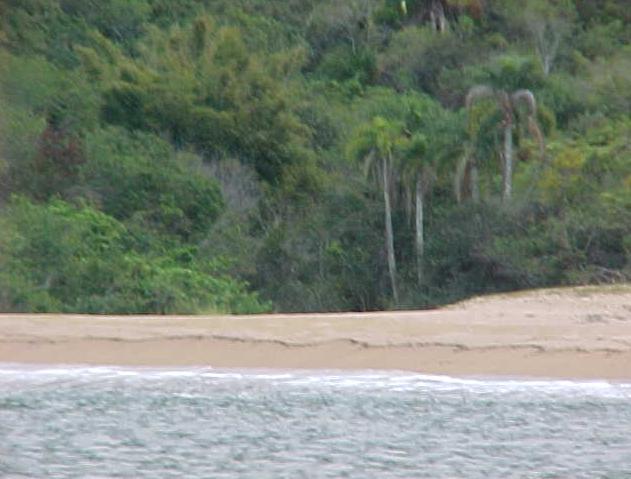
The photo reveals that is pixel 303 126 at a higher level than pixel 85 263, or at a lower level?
higher

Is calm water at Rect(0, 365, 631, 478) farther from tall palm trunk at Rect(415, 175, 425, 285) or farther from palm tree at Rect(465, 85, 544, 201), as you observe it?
palm tree at Rect(465, 85, 544, 201)

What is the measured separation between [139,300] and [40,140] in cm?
658

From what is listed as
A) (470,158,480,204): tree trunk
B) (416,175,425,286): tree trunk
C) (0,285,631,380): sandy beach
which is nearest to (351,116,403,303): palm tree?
(416,175,425,286): tree trunk

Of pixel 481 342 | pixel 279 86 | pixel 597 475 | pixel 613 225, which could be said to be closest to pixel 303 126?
pixel 279 86

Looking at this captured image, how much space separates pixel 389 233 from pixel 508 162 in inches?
98.8

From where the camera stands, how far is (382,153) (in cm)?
2388

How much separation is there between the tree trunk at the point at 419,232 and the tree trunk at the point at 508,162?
1.43 metres

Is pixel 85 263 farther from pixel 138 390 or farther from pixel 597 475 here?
pixel 597 475

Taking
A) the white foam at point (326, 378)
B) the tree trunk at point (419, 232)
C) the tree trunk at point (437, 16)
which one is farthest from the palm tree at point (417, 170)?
the white foam at point (326, 378)

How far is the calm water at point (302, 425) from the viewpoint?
7.32 metres

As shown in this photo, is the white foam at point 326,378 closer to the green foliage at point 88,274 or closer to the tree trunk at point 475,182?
the green foliage at point 88,274

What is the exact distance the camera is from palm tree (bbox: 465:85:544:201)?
78.8 ft

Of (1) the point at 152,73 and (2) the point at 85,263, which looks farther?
(1) the point at 152,73

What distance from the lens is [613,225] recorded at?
21578mm
